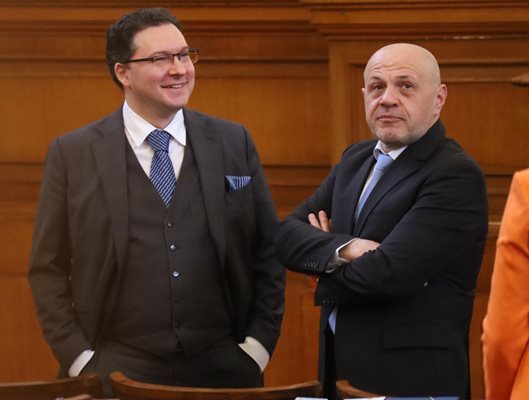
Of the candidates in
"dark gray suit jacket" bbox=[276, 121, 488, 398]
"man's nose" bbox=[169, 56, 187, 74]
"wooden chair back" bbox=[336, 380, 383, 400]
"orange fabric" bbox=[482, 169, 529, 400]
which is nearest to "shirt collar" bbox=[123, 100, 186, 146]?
"man's nose" bbox=[169, 56, 187, 74]

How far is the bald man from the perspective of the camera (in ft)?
11.9

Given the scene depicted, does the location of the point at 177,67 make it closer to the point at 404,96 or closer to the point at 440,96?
the point at 404,96

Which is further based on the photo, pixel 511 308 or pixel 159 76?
pixel 159 76

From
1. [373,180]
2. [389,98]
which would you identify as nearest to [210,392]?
[373,180]

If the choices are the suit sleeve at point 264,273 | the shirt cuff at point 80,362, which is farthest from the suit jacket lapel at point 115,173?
the suit sleeve at point 264,273

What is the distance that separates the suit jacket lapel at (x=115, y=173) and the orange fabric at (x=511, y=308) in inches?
56.8

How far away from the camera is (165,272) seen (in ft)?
12.9

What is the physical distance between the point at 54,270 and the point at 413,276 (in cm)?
121

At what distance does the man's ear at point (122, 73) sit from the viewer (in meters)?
4.02

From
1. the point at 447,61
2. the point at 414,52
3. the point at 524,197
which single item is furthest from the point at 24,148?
the point at 524,197

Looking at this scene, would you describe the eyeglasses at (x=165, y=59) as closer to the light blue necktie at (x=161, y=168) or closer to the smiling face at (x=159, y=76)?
the smiling face at (x=159, y=76)

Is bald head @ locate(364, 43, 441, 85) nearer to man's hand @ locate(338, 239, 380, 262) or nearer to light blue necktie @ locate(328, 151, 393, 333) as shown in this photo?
light blue necktie @ locate(328, 151, 393, 333)

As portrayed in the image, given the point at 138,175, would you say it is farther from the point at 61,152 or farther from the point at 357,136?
the point at 357,136

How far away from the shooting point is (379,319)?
3701mm
